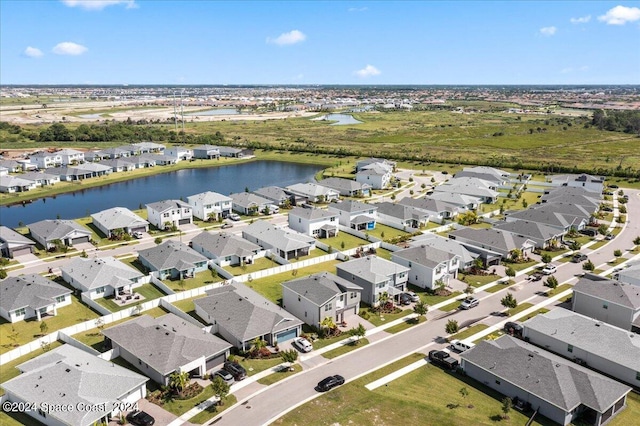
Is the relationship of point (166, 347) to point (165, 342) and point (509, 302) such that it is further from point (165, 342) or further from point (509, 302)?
point (509, 302)

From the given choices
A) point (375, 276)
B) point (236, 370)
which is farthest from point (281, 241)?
point (236, 370)

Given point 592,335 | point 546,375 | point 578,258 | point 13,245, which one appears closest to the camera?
point 546,375

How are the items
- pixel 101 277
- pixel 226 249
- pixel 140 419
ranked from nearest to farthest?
pixel 140 419
pixel 101 277
pixel 226 249

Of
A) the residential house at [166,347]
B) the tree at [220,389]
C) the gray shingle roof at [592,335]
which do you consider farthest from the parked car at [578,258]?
the tree at [220,389]

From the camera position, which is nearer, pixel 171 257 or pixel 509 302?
pixel 509 302

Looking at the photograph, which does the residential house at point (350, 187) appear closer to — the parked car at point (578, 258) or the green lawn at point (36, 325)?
the parked car at point (578, 258)

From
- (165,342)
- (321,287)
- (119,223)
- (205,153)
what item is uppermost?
(205,153)
